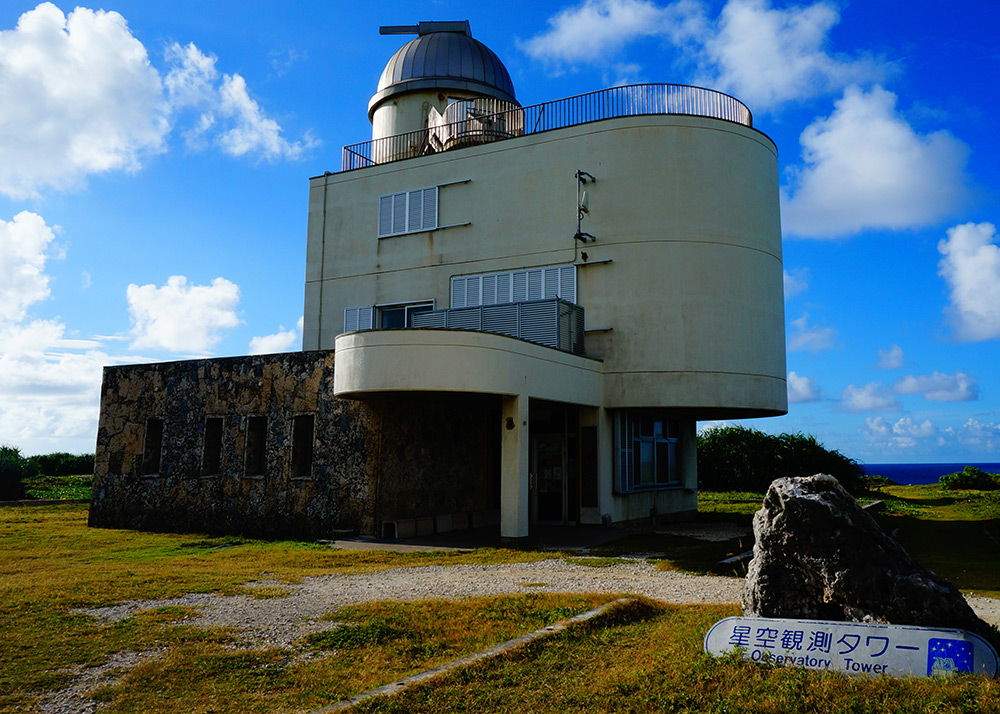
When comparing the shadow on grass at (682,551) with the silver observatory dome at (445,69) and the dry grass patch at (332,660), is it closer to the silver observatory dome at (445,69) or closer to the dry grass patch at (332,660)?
the dry grass patch at (332,660)

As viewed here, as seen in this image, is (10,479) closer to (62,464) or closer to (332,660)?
(62,464)

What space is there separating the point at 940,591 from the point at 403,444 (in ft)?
41.9

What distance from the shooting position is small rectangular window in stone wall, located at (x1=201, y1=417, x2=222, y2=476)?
64.6ft

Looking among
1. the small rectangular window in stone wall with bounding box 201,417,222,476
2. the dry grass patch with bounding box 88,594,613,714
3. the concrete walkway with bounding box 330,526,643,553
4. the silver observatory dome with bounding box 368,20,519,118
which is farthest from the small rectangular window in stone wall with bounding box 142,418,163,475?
the dry grass patch with bounding box 88,594,613,714

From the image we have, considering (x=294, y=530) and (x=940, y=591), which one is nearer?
(x=940, y=591)

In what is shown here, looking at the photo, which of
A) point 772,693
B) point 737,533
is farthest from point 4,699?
point 737,533

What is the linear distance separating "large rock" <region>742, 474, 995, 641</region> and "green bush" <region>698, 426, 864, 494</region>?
29.0 meters

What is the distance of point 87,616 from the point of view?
8.12 meters

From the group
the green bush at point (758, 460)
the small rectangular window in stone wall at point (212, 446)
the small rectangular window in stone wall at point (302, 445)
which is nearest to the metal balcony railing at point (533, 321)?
the small rectangular window in stone wall at point (302, 445)

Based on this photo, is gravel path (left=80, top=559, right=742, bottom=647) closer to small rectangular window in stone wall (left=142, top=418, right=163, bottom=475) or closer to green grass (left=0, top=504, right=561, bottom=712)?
green grass (left=0, top=504, right=561, bottom=712)

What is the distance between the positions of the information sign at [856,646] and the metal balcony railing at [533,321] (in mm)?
11906

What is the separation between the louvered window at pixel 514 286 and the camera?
800 inches

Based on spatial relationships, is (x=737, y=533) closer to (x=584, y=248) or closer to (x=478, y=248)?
(x=584, y=248)

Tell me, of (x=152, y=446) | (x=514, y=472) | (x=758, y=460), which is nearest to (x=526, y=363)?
(x=514, y=472)
